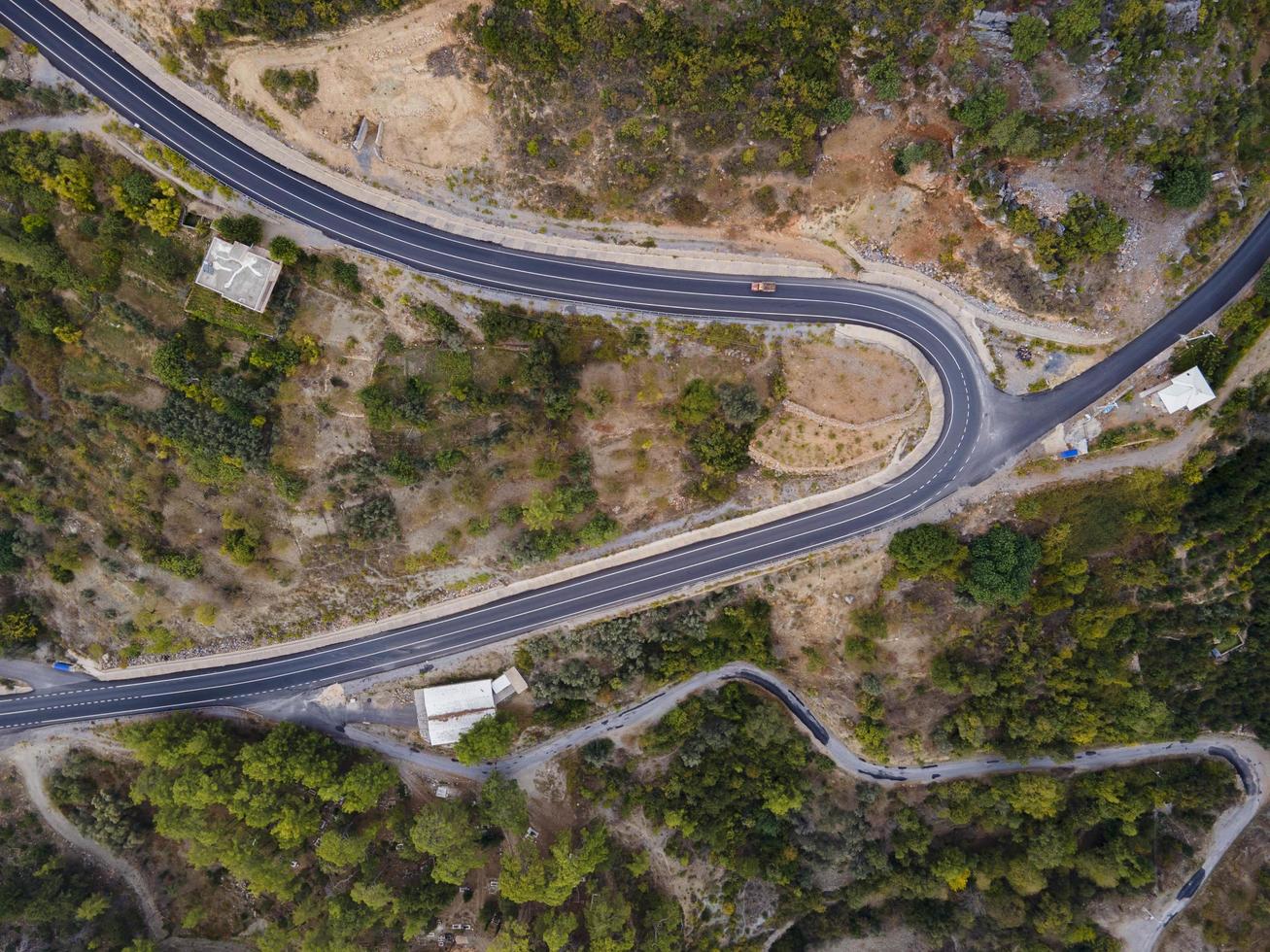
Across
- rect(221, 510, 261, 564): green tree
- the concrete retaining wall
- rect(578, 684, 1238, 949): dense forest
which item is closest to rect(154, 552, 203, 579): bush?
rect(221, 510, 261, 564): green tree

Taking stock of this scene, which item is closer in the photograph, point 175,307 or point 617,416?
point 175,307

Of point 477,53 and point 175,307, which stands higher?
point 477,53

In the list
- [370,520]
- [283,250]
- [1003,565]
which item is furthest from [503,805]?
[283,250]

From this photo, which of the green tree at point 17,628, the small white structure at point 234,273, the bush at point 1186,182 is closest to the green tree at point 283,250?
the small white structure at point 234,273

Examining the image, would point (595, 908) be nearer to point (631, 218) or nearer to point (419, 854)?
point (419, 854)

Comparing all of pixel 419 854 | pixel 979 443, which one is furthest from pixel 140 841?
pixel 979 443

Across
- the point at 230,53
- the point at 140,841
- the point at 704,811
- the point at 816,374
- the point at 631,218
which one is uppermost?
the point at 230,53

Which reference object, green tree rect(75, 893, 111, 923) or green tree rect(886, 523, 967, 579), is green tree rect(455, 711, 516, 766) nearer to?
green tree rect(75, 893, 111, 923)
